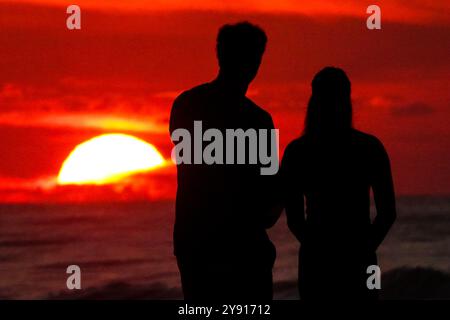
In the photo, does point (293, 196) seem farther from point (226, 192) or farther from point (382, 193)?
point (226, 192)

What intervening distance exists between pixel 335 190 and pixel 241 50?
639 millimetres

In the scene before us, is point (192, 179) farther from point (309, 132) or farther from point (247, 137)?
point (309, 132)

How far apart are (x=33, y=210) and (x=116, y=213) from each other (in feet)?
11.4

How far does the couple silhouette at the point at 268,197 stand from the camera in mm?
3188

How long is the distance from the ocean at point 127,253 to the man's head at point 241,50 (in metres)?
15.9

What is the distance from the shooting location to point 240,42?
127 inches

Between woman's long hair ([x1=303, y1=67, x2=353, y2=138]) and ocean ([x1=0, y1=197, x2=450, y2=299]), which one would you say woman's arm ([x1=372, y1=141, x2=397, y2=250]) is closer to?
woman's long hair ([x1=303, y1=67, x2=353, y2=138])

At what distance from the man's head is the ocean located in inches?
626

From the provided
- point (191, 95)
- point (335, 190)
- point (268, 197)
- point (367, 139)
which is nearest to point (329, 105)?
point (367, 139)

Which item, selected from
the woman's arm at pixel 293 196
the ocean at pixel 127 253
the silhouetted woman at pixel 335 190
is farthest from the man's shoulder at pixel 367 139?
the ocean at pixel 127 253

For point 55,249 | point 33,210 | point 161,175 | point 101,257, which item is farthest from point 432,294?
point 33,210

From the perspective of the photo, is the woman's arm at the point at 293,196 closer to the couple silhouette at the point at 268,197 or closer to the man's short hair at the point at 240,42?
the couple silhouette at the point at 268,197

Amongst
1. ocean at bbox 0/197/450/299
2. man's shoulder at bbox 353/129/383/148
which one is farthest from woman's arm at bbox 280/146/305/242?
ocean at bbox 0/197/450/299

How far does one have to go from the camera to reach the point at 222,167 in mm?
3182
